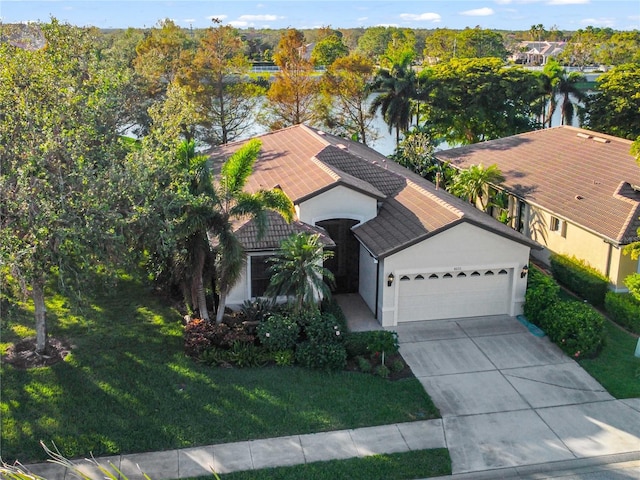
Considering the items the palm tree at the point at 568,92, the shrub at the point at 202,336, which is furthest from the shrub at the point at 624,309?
the palm tree at the point at 568,92

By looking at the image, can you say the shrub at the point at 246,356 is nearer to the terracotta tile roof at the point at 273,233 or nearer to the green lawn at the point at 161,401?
the green lawn at the point at 161,401

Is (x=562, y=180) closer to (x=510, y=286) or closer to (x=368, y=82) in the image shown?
(x=510, y=286)

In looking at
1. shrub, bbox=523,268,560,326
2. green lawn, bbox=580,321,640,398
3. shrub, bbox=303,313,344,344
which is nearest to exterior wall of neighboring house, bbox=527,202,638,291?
green lawn, bbox=580,321,640,398

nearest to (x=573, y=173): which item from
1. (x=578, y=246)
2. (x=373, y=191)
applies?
(x=578, y=246)

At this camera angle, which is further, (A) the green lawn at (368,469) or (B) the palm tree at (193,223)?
(B) the palm tree at (193,223)

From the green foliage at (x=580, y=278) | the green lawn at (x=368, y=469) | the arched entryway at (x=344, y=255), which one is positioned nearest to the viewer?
the green lawn at (x=368, y=469)

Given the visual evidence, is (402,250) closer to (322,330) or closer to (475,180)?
(322,330)

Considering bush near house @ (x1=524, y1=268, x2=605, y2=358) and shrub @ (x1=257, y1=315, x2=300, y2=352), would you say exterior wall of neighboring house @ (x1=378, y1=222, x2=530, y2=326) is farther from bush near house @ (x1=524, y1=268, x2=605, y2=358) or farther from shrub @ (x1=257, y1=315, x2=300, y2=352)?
shrub @ (x1=257, y1=315, x2=300, y2=352)
